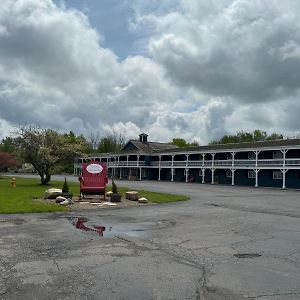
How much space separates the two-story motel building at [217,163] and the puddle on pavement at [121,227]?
34.1 m

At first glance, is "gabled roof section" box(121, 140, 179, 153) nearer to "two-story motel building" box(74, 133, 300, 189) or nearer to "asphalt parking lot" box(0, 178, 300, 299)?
"two-story motel building" box(74, 133, 300, 189)

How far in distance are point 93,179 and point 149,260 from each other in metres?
17.0

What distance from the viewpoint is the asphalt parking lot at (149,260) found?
19.7ft

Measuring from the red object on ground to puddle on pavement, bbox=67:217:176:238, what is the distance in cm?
876

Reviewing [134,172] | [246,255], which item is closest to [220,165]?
[134,172]

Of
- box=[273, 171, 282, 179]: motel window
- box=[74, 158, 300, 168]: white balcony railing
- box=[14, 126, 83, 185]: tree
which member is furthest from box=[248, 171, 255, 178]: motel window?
box=[14, 126, 83, 185]: tree

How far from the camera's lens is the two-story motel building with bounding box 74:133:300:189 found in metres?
53.4

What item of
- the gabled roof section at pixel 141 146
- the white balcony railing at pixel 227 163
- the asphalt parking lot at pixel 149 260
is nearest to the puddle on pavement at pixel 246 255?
the asphalt parking lot at pixel 149 260

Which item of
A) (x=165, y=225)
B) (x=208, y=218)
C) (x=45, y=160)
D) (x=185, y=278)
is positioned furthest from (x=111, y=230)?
(x=45, y=160)

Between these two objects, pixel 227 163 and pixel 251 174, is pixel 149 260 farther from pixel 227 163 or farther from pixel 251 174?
pixel 227 163

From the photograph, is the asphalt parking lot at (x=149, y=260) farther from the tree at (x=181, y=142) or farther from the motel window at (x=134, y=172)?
the tree at (x=181, y=142)

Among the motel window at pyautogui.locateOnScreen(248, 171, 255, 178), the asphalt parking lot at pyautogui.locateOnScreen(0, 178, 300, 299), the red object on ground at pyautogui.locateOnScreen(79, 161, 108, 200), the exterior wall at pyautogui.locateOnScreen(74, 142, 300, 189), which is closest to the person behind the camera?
the asphalt parking lot at pyautogui.locateOnScreen(0, 178, 300, 299)

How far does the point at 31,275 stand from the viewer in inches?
265

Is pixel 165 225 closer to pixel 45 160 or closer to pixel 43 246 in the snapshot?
pixel 43 246
